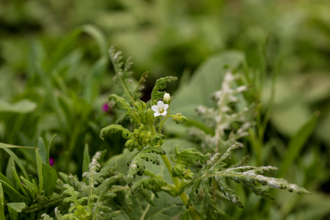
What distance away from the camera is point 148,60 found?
238cm

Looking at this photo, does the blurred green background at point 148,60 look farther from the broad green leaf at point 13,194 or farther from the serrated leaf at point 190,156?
the serrated leaf at point 190,156

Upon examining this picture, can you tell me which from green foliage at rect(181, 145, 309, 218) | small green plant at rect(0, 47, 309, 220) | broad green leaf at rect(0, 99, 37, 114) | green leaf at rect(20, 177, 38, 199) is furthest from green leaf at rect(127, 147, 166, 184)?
broad green leaf at rect(0, 99, 37, 114)

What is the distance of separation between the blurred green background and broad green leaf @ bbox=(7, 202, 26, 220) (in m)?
0.21

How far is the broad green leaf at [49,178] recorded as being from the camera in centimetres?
69

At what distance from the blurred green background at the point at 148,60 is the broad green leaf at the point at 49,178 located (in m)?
0.16

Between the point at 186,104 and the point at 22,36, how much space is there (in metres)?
2.20

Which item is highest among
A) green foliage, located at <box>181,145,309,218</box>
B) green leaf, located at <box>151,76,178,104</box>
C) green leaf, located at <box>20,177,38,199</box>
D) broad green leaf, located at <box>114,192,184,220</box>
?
green leaf, located at <box>151,76,178,104</box>

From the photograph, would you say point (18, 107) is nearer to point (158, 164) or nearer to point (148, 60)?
point (158, 164)

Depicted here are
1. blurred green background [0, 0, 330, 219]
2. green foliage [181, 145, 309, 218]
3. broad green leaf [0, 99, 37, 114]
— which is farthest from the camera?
blurred green background [0, 0, 330, 219]

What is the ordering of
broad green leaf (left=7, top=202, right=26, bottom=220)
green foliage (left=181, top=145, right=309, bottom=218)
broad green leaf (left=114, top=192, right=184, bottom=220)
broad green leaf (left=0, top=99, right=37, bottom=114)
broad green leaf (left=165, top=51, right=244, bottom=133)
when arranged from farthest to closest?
broad green leaf (left=165, top=51, right=244, bottom=133)
broad green leaf (left=0, top=99, right=37, bottom=114)
broad green leaf (left=114, top=192, right=184, bottom=220)
broad green leaf (left=7, top=202, right=26, bottom=220)
green foliage (left=181, top=145, right=309, bottom=218)

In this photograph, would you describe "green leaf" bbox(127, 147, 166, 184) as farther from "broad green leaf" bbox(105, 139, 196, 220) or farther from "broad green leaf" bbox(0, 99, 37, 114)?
"broad green leaf" bbox(0, 99, 37, 114)

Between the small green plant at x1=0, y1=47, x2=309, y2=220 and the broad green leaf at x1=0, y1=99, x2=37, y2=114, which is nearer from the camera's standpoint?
the small green plant at x1=0, y1=47, x2=309, y2=220

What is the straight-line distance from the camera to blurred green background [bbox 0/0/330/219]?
107 centimetres

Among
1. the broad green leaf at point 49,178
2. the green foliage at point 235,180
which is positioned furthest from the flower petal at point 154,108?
the broad green leaf at point 49,178
